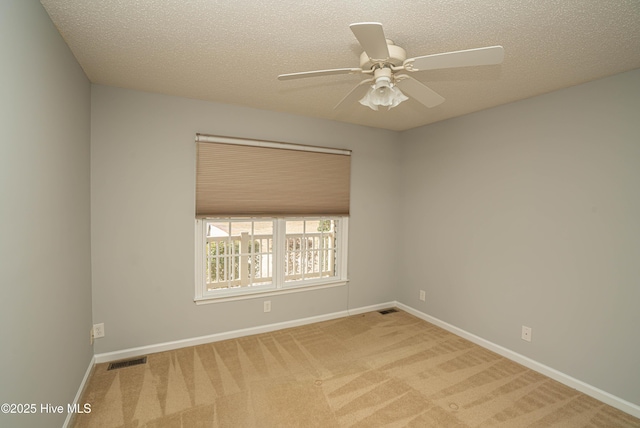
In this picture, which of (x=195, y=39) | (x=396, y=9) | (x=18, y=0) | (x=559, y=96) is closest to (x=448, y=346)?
(x=559, y=96)

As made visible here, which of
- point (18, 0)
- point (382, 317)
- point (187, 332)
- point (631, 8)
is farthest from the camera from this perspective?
point (382, 317)

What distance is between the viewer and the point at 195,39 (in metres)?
1.86

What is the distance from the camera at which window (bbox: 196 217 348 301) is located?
3.30m

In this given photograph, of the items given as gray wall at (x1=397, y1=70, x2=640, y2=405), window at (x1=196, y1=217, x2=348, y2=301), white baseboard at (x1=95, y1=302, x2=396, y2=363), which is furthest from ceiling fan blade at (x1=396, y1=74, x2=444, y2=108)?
white baseboard at (x1=95, y1=302, x2=396, y2=363)

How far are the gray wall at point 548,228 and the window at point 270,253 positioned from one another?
1260mm

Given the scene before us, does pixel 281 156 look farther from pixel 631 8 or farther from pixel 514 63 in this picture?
pixel 631 8

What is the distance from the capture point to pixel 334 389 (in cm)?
240

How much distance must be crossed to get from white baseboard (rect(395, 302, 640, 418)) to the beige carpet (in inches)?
2.1

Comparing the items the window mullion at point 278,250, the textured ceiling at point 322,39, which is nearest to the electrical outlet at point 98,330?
the window mullion at point 278,250

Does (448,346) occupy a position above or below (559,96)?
below

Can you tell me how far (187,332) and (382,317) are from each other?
7.62 feet

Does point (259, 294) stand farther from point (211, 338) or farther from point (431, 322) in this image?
point (431, 322)

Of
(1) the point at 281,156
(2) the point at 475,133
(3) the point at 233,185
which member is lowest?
(3) the point at 233,185

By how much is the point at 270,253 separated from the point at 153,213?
4.26 feet
